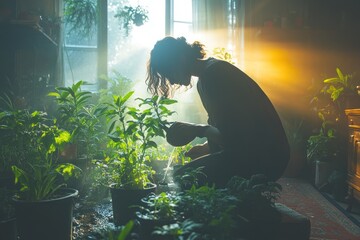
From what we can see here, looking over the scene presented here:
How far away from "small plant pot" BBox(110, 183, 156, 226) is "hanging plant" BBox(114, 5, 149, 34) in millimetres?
3032

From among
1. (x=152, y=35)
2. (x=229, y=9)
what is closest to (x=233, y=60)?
A: (x=229, y=9)

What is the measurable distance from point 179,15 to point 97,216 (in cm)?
326

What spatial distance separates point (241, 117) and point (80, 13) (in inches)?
118

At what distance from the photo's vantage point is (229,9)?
16.0ft

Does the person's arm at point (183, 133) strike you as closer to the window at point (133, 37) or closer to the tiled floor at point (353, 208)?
the tiled floor at point (353, 208)

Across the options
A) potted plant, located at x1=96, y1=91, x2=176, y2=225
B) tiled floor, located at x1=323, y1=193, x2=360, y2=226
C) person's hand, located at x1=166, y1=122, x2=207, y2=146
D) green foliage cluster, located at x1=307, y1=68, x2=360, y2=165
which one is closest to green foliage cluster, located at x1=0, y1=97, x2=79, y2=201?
potted plant, located at x1=96, y1=91, x2=176, y2=225

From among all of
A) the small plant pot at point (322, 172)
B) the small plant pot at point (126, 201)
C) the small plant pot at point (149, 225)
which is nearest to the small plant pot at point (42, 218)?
the small plant pot at point (126, 201)

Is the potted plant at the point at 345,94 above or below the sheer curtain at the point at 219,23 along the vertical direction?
below

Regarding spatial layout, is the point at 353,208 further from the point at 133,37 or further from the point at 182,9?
the point at 133,37

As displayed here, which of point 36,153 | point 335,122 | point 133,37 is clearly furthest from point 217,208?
point 133,37

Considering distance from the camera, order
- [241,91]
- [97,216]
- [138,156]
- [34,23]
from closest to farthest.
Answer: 1. [241,91]
2. [138,156]
3. [97,216]
4. [34,23]

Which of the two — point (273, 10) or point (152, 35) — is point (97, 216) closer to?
point (152, 35)

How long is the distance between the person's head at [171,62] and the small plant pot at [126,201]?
25.3 inches

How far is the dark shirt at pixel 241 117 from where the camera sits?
6.79 ft
